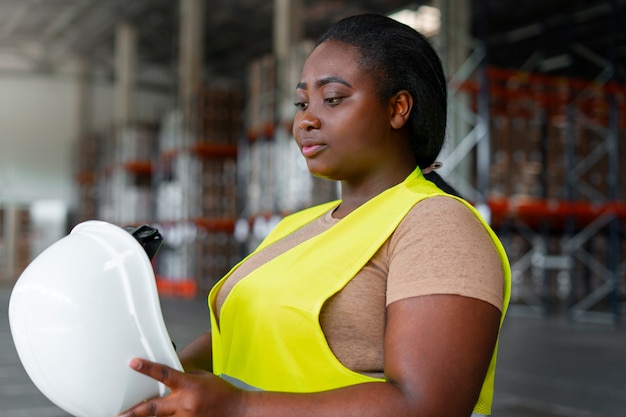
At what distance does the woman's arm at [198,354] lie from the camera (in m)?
1.43

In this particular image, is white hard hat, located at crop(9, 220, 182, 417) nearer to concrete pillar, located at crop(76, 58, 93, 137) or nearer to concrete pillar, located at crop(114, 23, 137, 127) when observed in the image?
concrete pillar, located at crop(114, 23, 137, 127)

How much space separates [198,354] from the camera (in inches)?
56.6

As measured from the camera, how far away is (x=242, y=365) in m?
1.25

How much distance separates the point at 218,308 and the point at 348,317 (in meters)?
0.36

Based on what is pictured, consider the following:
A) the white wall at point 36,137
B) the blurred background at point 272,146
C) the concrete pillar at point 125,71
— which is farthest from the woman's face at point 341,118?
the white wall at point 36,137

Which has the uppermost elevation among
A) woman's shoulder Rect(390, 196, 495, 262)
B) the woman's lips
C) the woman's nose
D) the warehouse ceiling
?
the warehouse ceiling

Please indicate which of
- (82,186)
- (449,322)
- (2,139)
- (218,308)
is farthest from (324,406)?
(2,139)

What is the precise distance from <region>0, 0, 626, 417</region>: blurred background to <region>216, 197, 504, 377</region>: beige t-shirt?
16.6 inches

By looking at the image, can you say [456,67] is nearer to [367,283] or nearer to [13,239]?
[367,283]

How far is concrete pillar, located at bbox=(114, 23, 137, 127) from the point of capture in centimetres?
2012

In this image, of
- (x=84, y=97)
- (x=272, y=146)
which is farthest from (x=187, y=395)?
(x=84, y=97)

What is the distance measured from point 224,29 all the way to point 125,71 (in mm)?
3581

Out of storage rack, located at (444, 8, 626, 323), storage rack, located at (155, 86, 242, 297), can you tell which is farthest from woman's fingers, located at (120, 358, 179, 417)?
storage rack, located at (155, 86, 242, 297)

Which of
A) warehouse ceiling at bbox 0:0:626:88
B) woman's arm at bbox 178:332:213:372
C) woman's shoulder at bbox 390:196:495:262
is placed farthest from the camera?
warehouse ceiling at bbox 0:0:626:88
